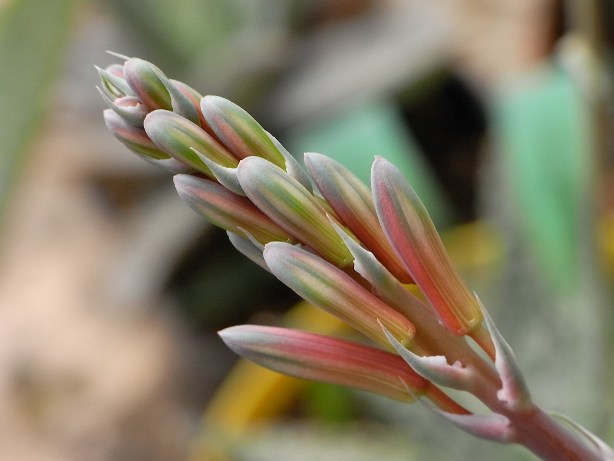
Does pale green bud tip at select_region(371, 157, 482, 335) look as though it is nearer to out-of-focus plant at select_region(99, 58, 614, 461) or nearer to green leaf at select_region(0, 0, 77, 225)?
out-of-focus plant at select_region(99, 58, 614, 461)

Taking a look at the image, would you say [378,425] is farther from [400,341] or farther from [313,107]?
[400,341]

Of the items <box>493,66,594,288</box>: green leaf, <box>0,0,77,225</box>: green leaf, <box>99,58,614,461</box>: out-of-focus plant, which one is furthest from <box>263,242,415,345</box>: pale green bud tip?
<box>493,66,594,288</box>: green leaf

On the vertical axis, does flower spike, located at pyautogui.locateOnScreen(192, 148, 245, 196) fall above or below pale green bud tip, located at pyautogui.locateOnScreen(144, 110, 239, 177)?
below

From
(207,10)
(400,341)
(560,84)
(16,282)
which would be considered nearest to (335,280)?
(400,341)

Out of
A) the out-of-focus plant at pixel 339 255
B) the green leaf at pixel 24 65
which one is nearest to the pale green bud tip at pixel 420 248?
the out-of-focus plant at pixel 339 255

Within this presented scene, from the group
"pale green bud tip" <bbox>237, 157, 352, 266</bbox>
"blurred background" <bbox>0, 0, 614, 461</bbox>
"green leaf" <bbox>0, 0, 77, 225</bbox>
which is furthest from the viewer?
"blurred background" <bbox>0, 0, 614, 461</bbox>


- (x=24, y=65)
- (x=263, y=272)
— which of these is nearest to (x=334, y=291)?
(x=24, y=65)

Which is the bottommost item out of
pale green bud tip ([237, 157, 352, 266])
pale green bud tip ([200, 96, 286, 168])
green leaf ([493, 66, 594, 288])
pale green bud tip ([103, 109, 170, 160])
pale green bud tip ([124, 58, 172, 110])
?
green leaf ([493, 66, 594, 288])

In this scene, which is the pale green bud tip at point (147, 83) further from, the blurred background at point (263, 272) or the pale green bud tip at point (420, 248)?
the blurred background at point (263, 272)
